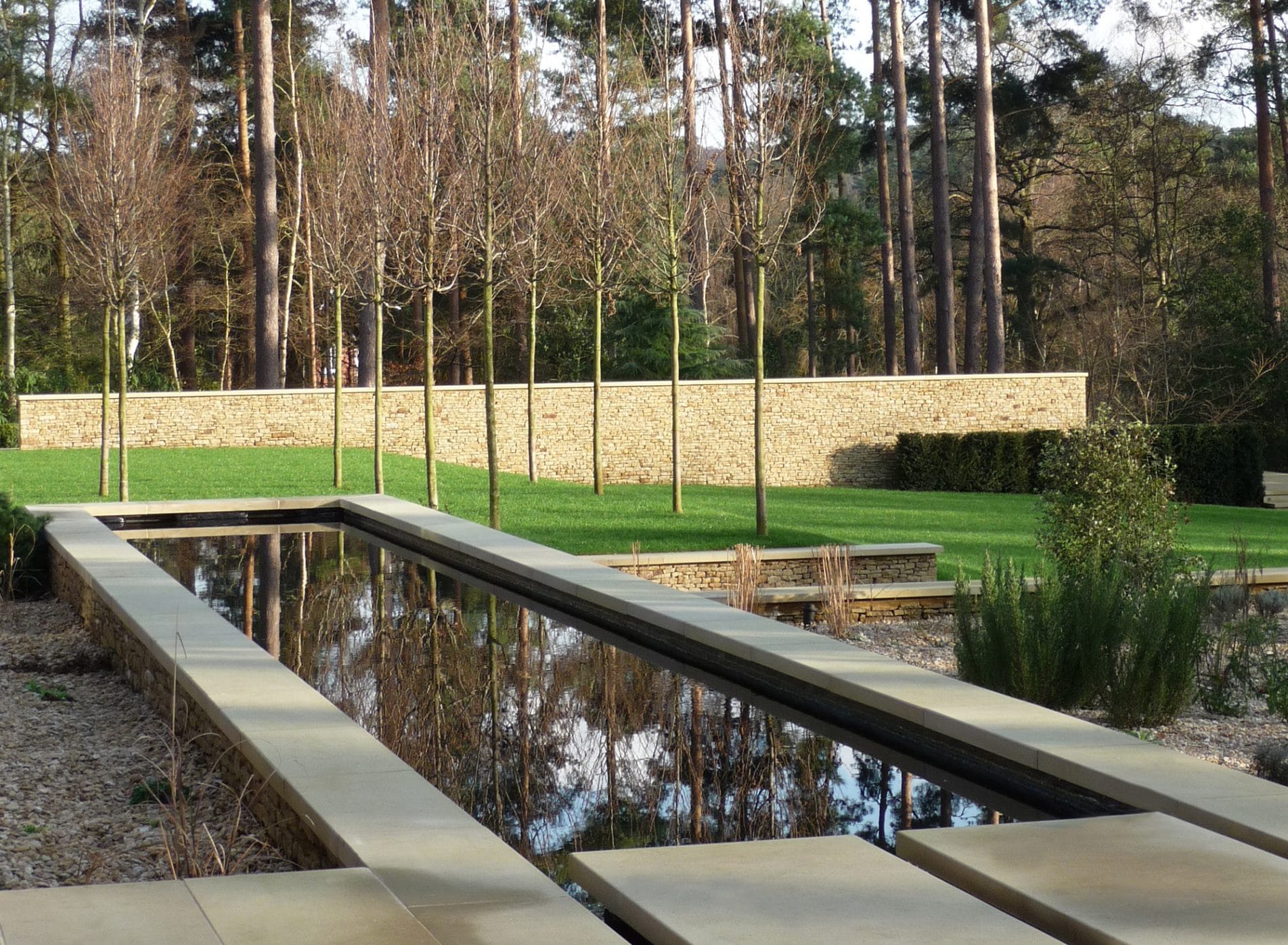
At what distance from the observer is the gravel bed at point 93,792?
4250mm

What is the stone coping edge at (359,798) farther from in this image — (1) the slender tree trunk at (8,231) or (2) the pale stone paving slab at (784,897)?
(1) the slender tree trunk at (8,231)

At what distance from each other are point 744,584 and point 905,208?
20.3 meters

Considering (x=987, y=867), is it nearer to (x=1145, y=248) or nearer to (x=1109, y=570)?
(x=1109, y=570)

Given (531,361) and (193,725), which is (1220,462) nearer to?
(531,361)

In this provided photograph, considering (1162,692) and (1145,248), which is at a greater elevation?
(1145,248)

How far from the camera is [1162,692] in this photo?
638 cm

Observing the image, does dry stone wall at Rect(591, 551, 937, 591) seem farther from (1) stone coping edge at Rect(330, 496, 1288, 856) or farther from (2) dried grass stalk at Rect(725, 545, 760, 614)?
(1) stone coping edge at Rect(330, 496, 1288, 856)

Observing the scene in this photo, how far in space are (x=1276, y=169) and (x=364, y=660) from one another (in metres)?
31.5

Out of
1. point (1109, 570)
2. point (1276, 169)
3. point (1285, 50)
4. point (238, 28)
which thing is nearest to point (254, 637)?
point (1109, 570)

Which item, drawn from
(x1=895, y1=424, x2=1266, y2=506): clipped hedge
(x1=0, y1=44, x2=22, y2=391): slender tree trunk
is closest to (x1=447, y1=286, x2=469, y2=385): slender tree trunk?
(x1=0, y1=44, x2=22, y2=391): slender tree trunk

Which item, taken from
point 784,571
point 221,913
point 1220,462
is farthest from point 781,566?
point 1220,462

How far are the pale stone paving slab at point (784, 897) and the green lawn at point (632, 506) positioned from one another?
24.1 ft

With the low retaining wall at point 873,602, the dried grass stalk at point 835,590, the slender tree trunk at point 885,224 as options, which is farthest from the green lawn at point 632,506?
the slender tree trunk at point 885,224

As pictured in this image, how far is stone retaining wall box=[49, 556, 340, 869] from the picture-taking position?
424cm
